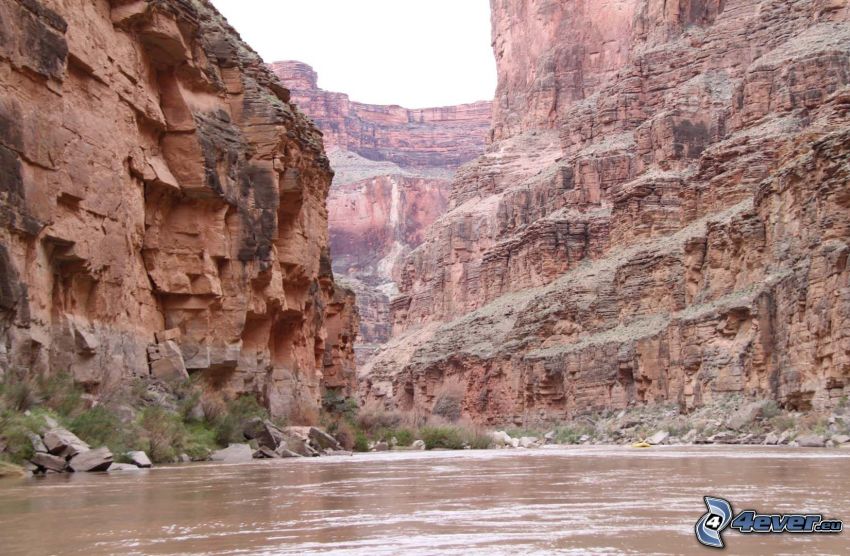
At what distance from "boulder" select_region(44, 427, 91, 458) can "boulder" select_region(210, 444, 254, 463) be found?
5.07m

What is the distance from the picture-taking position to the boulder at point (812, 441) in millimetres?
25844

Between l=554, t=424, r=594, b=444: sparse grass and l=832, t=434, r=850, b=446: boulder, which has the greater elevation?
l=554, t=424, r=594, b=444: sparse grass

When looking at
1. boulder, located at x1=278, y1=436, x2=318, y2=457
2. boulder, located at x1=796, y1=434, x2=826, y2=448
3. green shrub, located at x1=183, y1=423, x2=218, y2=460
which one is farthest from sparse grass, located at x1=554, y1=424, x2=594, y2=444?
green shrub, located at x1=183, y1=423, x2=218, y2=460

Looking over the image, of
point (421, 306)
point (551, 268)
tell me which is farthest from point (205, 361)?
point (421, 306)

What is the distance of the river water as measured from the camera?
19.0ft

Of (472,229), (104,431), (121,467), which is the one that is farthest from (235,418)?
(472,229)

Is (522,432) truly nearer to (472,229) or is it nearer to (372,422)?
(372,422)

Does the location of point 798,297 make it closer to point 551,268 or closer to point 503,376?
point 503,376

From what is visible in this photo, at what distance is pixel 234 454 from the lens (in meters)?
19.7

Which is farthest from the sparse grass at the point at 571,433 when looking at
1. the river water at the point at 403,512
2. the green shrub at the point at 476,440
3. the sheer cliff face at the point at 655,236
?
the river water at the point at 403,512

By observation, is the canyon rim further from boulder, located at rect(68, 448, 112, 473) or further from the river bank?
boulder, located at rect(68, 448, 112, 473)

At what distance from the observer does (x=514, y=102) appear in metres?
128

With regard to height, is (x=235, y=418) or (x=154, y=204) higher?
(x=154, y=204)

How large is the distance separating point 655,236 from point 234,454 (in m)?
51.3
